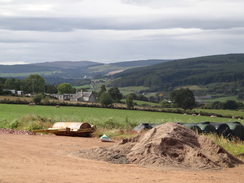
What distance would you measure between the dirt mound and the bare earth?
0.48 m

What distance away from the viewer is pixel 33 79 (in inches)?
5221

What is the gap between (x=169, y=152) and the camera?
14.5 meters

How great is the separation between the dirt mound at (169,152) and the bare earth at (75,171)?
477 millimetres

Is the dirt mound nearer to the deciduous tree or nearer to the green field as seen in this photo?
the green field

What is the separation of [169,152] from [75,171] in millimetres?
3668

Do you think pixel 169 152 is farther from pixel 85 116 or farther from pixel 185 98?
pixel 185 98

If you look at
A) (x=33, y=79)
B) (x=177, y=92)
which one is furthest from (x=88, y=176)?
(x=33, y=79)

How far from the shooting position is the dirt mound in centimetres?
1406

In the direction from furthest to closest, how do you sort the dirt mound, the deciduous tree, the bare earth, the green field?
1. the deciduous tree
2. the green field
3. the dirt mound
4. the bare earth

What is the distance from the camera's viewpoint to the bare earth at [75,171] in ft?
35.8

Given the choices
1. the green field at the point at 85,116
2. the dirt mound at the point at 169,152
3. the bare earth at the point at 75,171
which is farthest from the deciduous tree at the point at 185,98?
the bare earth at the point at 75,171

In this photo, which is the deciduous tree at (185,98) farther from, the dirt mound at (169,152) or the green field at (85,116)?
the dirt mound at (169,152)

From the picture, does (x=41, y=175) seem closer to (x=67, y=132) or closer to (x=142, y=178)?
(x=142, y=178)

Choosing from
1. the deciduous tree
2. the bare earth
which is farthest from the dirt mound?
the deciduous tree
